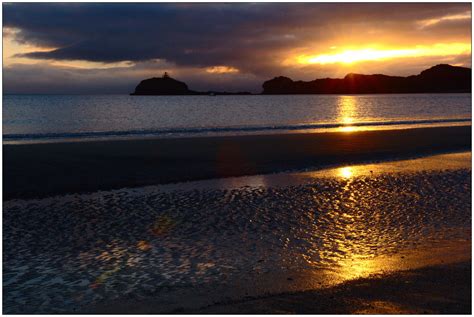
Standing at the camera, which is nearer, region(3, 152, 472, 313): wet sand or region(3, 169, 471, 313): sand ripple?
region(3, 152, 472, 313): wet sand

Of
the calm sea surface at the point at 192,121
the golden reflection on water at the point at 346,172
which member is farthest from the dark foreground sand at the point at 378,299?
the calm sea surface at the point at 192,121

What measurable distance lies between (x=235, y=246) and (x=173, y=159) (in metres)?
12.2

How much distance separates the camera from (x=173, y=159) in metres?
21.6

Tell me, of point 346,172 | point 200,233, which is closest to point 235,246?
point 200,233

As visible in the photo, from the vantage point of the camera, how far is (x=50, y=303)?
7.11 meters

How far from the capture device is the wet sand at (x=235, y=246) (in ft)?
23.4

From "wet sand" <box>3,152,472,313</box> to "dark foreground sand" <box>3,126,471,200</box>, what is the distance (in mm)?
1639

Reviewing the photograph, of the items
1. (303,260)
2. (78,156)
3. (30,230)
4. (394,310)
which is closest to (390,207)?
(303,260)

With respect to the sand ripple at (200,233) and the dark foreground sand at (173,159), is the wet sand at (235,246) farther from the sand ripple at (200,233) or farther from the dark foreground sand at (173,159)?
the dark foreground sand at (173,159)

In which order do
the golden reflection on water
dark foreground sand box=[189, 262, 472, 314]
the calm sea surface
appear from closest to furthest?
1. dark foreground sand box=[189, 262, 472, 314]
2. the golden reflection on water
3. the calm sea surface

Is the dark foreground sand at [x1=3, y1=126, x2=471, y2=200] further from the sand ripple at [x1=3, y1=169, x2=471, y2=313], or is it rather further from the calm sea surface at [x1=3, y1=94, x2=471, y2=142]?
the calm sea surface at [x1=3, y1=94, x2=471, y2=142]

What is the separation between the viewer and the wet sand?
7121mm

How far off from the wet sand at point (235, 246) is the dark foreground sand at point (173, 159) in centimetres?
164

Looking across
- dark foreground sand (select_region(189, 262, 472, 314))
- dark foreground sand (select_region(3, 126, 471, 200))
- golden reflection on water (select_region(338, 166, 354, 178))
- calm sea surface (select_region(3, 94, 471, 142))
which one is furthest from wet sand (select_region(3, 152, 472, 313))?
calm sea surface (select_region(3, 94, 471, 142))
